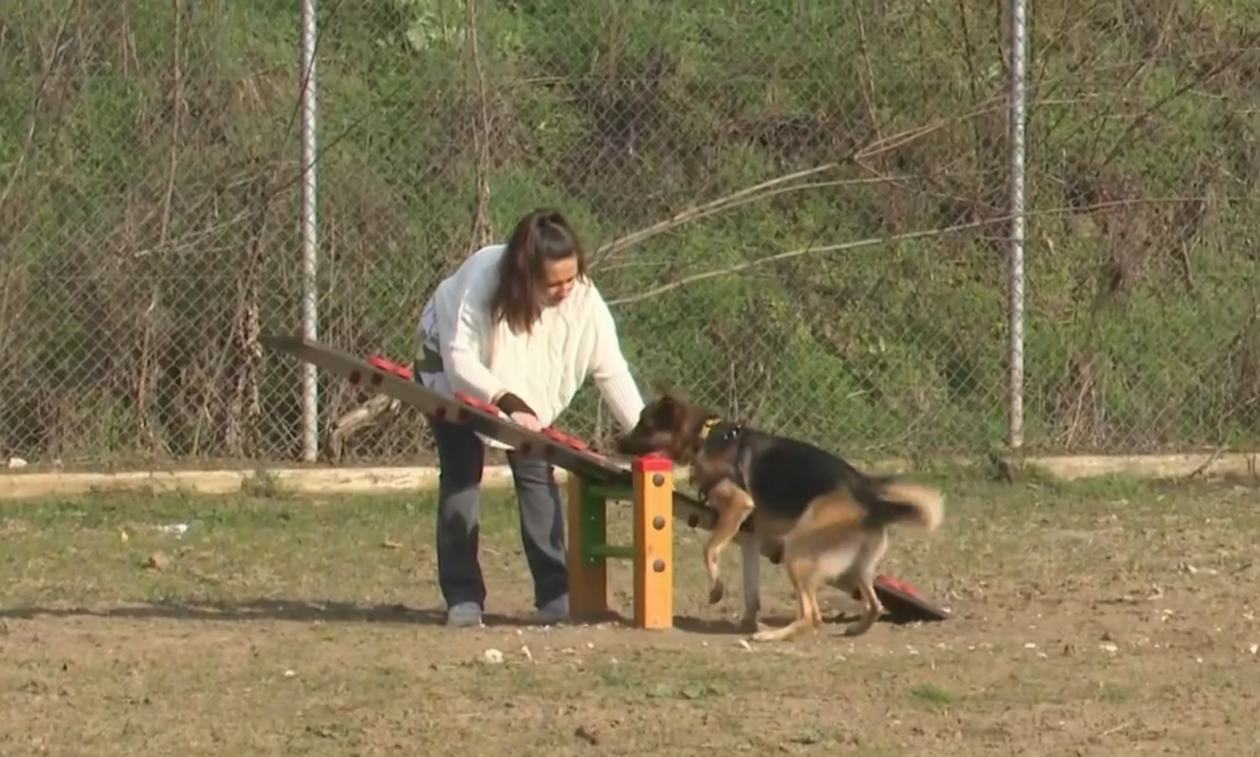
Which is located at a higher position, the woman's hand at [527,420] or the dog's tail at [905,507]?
the woman's hand at [527,420]

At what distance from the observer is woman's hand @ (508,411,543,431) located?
25.0ft

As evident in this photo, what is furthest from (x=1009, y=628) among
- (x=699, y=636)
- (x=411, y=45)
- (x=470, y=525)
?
(x=411, y=45)

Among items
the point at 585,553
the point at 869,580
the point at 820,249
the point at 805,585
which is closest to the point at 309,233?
the point at 820,249

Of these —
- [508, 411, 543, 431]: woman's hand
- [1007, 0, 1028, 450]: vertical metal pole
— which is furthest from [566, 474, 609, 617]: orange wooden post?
[1007, 0, 1028, 450]: vertical metal pole

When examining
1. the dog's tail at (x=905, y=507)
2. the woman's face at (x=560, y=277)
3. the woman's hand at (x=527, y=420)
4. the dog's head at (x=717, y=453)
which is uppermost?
the woman's face at (x=560, y=277)

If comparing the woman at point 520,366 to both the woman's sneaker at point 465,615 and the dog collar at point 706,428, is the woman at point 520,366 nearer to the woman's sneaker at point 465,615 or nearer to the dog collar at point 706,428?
the woman's sneaker at point 465,615

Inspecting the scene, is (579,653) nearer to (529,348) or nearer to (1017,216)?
(529,348)

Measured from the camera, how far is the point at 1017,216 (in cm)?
1249

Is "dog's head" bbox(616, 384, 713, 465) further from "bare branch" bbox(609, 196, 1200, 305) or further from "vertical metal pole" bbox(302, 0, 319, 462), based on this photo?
"bare branch" bbox(609, 196, 1200, 305)

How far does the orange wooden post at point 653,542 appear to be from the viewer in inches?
305

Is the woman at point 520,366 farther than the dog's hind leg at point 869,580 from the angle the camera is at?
No

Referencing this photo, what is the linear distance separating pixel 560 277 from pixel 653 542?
3.09 ft

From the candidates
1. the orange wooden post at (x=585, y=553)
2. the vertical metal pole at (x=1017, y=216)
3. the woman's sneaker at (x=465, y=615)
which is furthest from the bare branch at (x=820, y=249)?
the woman's sneaker at (x=465, y=615)

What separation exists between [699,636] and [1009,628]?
1089 mm
